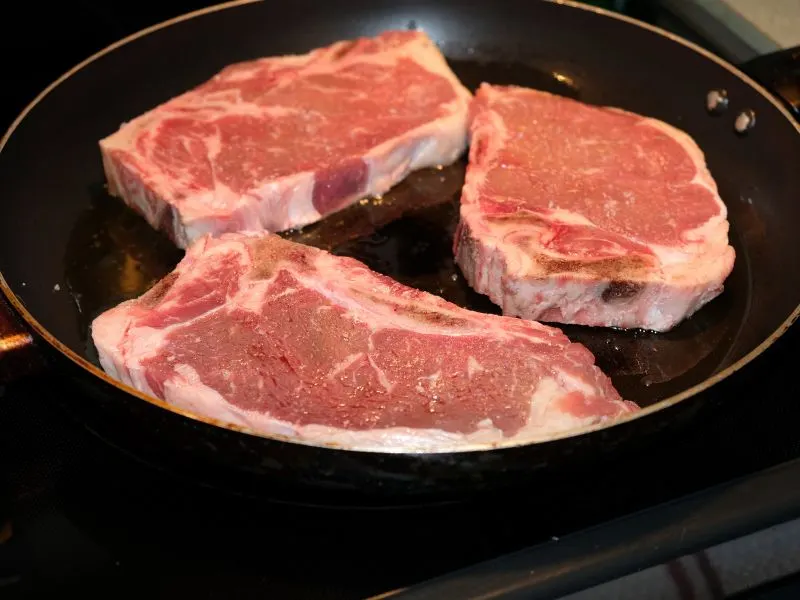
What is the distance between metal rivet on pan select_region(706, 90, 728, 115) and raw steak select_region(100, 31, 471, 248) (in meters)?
0.72

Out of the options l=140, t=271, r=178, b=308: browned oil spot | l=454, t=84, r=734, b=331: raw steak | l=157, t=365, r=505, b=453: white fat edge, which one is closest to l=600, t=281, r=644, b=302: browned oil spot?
l=454, t=84, r=734, b=331: raw steak

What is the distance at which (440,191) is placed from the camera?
7.42 feet

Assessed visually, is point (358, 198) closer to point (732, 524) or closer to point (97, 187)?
point (97, 187)

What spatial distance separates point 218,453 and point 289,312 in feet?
1.31

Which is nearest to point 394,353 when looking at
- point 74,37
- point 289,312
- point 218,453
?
point 289,312

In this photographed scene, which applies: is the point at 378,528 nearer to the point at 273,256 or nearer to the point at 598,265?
the point at 273,256

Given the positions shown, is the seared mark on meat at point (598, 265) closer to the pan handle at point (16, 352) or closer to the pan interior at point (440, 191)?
the pan interior at point (440, 191)

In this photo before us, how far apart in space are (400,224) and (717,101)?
102 cm

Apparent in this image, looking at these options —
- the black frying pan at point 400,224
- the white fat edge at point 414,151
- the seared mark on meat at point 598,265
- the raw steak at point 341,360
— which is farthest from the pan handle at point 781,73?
the raw steak at point 341,360

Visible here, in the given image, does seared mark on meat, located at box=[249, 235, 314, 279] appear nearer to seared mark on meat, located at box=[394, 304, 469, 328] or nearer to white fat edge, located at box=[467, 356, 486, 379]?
seared mark on meat, located at box=[394, 304, 469, 328]

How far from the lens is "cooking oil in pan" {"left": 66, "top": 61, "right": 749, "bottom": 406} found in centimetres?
184

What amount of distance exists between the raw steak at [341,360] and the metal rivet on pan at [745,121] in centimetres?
100

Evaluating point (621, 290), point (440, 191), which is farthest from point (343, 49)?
point (621, 290)

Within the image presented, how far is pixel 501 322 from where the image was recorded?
5.62 ft
